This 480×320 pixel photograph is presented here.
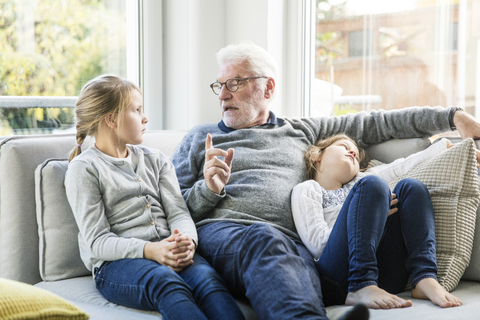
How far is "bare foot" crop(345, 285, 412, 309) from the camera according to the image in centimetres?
120

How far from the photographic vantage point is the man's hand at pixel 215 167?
1459 millimetres

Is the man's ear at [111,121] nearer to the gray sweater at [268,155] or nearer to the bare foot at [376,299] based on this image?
the gray sweater at [268,155]

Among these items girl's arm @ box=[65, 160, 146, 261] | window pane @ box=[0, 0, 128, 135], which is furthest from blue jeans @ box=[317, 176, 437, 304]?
window pane @ box=[0, 0, 128, 135]

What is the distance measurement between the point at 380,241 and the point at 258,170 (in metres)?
0.50

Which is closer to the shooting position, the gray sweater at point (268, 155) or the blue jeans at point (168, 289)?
the blue jeans at point (168, 289)

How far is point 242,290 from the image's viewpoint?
1290 millimetres

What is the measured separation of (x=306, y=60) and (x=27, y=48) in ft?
4.66

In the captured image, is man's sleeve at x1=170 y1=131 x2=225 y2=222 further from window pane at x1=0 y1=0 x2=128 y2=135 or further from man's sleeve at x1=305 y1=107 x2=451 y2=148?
window pane at x1=0 y1=0 x2=128 y2=135

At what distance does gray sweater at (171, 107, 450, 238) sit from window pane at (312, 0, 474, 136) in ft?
1.50

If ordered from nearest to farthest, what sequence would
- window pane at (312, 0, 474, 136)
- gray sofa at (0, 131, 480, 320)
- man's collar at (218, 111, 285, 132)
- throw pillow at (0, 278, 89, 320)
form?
throw pillow at (0, 278, 89, 320), gray sofa at (0, 131, 480, 320), man's collar at (218, 111, 285, 132), window pane at (312, 0, 474, 136)

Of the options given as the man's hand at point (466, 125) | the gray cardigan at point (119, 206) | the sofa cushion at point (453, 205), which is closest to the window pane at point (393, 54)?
the man's hand at point (466, 125)

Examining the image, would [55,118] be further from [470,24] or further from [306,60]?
[470,24]

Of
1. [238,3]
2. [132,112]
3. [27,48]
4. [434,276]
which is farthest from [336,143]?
[27,48]

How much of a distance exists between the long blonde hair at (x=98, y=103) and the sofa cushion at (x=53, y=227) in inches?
3.6
